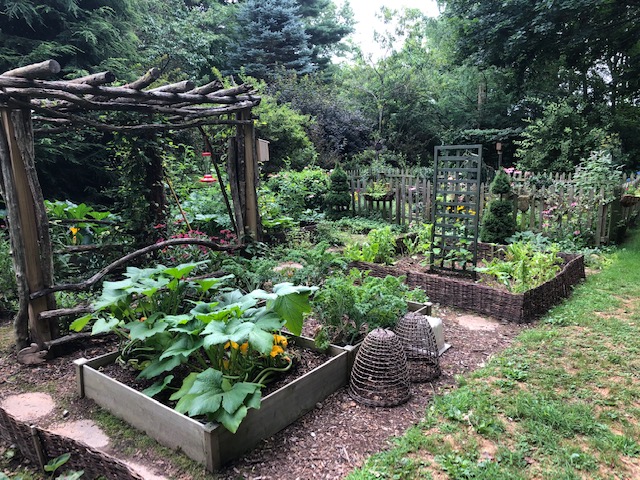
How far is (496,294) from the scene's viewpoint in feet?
13.8

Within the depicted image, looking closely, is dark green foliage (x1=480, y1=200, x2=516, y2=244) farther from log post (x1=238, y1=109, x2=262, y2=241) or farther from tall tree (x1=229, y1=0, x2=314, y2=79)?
tall tree (x1=229, y1=0, x2=314, y2=79)

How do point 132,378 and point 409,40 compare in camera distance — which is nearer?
point 132,378

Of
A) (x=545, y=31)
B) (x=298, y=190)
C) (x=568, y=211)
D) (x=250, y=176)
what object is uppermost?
(x=545, y=31)

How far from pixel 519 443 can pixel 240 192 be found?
3.79m

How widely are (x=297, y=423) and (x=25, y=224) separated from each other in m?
2.52

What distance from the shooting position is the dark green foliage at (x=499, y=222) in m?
6.89

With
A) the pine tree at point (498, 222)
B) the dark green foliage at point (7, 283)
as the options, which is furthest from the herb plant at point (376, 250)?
the dark green foliage at point (7, 283)

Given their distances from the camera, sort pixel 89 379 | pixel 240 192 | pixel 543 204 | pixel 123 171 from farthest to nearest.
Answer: pixel 543 204 < pixel 240 192 < pixel 123 171 < pixel 89 379

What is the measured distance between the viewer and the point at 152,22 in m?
12.6

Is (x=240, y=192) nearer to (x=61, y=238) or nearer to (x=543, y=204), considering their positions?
(x=61, y=238)

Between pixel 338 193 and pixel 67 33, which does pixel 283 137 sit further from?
pixel 67 33

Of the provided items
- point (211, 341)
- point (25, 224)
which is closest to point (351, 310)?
point (211, 341)

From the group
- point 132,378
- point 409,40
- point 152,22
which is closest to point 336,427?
point 132,378

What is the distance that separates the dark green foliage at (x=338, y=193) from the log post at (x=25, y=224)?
21.6ft
